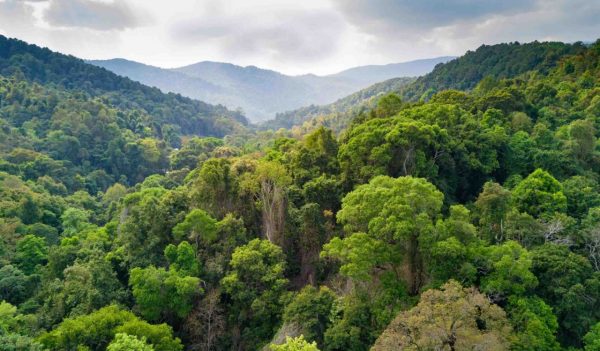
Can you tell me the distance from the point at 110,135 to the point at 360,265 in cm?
6411

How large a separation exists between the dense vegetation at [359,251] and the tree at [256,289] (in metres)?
0.08

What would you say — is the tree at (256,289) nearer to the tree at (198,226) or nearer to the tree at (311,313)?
the tree at (311,313)

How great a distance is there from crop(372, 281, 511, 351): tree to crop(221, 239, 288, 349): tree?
716 cm

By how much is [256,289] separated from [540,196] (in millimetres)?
14518

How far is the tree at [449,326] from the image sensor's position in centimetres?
1233

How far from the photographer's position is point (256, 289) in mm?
20062

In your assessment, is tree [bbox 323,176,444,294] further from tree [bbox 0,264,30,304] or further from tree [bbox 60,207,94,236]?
tree [bbox 60,207,94,236]

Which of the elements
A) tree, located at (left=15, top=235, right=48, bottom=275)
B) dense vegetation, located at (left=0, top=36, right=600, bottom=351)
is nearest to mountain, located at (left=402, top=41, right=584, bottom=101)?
dense vegetation, located at (left=0, top=36, right=600, bottom=351)

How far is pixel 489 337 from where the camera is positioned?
12.4 meters

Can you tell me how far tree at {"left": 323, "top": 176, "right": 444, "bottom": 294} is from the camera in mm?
16281

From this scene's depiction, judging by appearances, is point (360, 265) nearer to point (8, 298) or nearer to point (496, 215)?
point (496, 215)

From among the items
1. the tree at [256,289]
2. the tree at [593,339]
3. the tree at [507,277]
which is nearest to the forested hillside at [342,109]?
the tree at [256,289]

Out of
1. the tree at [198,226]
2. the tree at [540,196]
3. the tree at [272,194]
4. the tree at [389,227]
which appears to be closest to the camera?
the tree at [389,227]

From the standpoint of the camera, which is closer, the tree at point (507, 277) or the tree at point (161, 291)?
the tree at point (507, 277)
